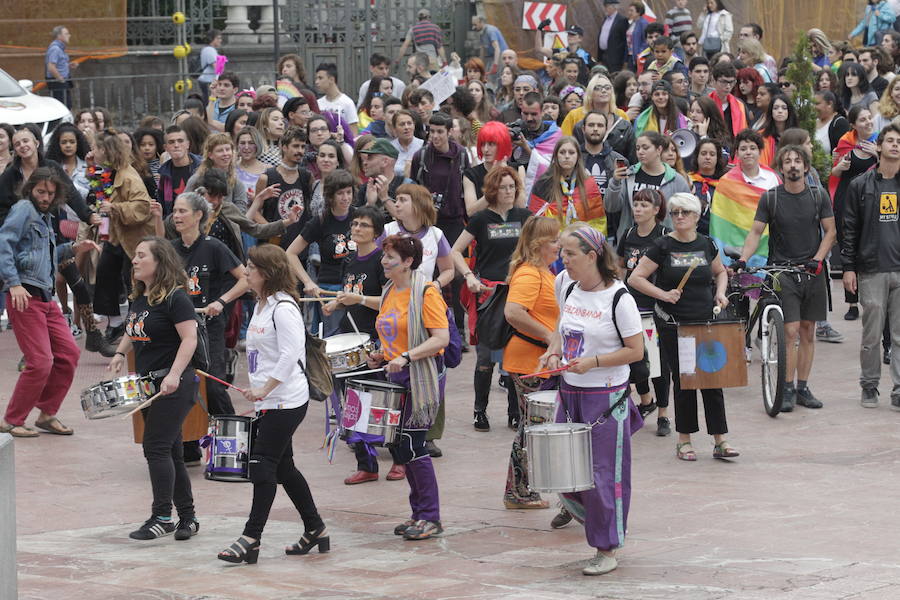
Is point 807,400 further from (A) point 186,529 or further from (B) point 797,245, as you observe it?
(A) point 186,529

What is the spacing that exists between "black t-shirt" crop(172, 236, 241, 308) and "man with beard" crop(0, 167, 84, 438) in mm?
1127

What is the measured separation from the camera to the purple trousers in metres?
7.68

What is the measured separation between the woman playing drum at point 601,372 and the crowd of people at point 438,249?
1cm

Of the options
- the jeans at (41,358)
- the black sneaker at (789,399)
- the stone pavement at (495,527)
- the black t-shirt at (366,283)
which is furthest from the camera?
the black sneaker at (789,399)

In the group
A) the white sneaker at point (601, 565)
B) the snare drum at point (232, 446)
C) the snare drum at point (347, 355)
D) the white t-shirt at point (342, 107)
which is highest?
the white t-shirt at point (342, 107)

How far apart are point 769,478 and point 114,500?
429 cm

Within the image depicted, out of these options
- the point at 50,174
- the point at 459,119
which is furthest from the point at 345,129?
the point at 50,174

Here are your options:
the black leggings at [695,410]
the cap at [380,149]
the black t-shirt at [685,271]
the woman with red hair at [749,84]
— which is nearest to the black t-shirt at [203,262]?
the cap at [380,149]

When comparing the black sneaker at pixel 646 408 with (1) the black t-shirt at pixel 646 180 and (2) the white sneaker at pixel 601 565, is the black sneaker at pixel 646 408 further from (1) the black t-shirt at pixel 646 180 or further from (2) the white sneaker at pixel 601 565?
(2) the white sneaker at pixel 601 565

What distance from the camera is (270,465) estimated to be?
8078mm

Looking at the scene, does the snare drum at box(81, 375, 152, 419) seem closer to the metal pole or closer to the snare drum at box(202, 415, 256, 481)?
the snare drum at box(202, 415, 256, 481)

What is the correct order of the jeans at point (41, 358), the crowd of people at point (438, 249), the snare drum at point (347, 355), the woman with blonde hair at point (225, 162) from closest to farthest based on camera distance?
the crowd of people at point (438, 249)
the snare drum at point (347, 355)
the jeans at point (41, 358)
the woman with blonde hair at point (225, 162)

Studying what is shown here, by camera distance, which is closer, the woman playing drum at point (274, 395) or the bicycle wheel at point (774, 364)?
the woman playing drum at point (274, 395)

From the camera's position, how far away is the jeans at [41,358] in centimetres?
1109
